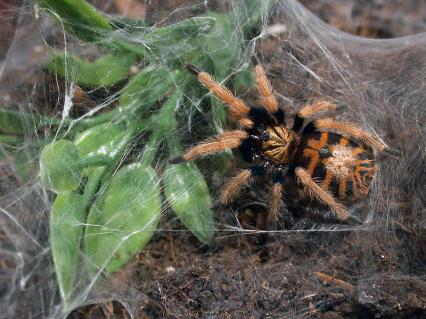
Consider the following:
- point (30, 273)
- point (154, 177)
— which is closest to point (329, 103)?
point (154, 177)

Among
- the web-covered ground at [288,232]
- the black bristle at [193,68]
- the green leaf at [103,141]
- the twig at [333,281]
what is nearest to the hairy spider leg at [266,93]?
the web-covered ground at [288,232]

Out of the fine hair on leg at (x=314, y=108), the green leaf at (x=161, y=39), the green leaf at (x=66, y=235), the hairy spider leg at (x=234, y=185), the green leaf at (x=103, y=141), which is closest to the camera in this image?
the green leaf at (x=66, y=235)

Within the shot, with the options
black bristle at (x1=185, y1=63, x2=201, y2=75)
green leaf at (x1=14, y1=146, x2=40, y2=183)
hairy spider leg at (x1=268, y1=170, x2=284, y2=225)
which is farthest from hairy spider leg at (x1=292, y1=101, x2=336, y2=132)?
green leaf at (x1=14, y1=146, x2=40, y2=183)

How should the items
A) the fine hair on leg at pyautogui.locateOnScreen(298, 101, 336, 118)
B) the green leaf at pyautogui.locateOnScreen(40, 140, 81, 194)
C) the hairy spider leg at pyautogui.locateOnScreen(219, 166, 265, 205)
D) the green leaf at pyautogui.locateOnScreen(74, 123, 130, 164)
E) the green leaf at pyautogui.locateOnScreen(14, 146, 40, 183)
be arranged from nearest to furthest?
1. the green leaf at pyautogui.locateOnScreen(40, 140, 81, 194)
2. the green leaf at pyautogui.locateOnScreen(14, 146, 40, 183)
3. the green leaf at pyautogui.locateOnScreen(74, 123, 130, 164)
4. the hairy spider leg at pyautogui.locateOnScreen(219, 166, 265, 205)
5. the fine hair on leg at pyautogui.locateOnScreen(298, 101, 336, 118)

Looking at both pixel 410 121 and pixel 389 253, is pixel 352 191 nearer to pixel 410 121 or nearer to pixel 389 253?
pixel 389 253

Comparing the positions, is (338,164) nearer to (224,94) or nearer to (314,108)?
(314,108)

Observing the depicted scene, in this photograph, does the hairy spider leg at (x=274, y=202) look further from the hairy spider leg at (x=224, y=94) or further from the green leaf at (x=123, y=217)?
the green leaf at (x=123, y=217)

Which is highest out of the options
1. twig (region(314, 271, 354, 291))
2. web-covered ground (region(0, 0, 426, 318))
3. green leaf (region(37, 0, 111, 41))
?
green leaf (region(37, 0, 111, 41))

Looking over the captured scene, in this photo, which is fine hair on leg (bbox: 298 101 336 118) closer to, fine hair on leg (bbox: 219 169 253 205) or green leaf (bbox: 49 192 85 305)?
fine hair on leg (bbox: 219 169 253 205)
